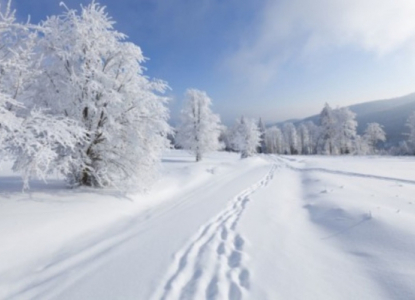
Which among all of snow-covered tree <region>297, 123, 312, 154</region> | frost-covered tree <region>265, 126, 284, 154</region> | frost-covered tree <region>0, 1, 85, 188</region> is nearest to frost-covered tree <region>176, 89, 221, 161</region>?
frost-covered tree <region>0, 1, 85, 188</region>

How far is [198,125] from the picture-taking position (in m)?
35.8

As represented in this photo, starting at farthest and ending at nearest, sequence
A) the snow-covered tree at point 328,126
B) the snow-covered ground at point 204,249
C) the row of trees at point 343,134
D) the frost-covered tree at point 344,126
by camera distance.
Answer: the snow-covered tree at point 328,126, the row of trees at point 343,134, the frost-covered tree at point 344,126, the snow-covered ground at point 204,249

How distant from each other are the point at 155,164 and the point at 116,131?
228cm

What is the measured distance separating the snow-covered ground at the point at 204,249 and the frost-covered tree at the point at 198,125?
26468 millimetres

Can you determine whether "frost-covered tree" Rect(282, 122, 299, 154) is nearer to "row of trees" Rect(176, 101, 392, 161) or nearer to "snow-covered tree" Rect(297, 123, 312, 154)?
"row of trees" Rect(176, 101, 392, 161)

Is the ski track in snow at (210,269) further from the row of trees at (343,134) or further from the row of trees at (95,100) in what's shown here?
the row of trees at (343,134)

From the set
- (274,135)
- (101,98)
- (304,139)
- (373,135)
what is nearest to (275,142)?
(274,135)

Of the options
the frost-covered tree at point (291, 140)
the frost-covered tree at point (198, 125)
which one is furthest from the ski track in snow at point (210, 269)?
the frost-covered tree at point (291, 140)

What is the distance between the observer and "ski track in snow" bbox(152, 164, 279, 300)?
372cm

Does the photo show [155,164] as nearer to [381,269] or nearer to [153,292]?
[153,292]

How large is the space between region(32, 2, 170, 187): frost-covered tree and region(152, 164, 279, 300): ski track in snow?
5.47 m

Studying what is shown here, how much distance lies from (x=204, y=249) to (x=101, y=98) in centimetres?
740

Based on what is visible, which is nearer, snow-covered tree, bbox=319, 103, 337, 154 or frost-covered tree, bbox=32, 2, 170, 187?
frost-covered tree, bbox=32, 2, 170, 187

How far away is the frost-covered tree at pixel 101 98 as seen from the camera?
9.73 metres
